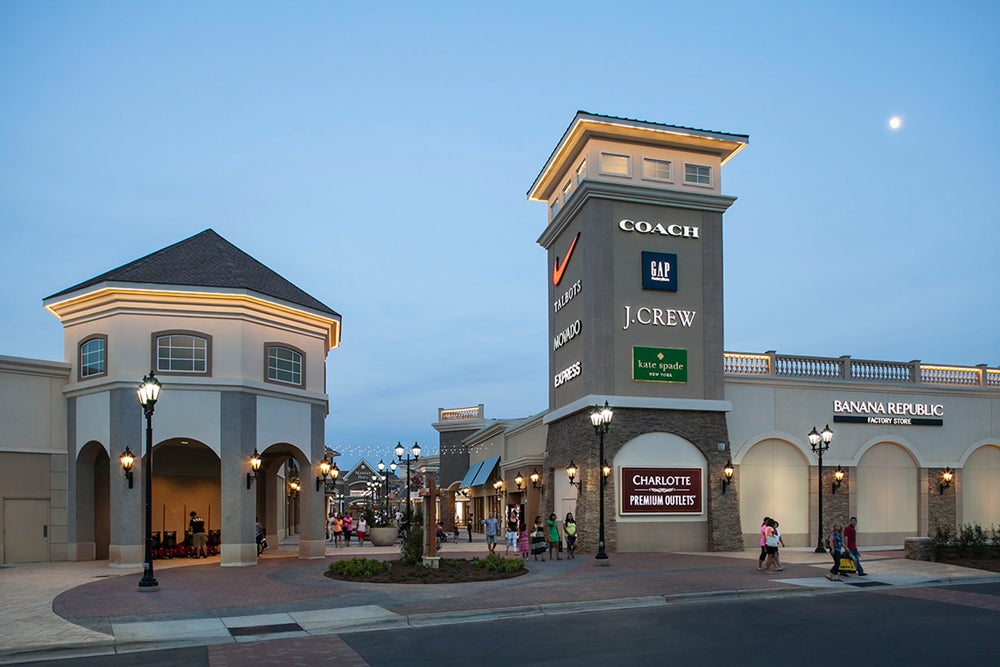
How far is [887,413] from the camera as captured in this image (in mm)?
35969

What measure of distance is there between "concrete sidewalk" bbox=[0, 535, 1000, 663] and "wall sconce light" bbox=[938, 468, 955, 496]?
10.4m

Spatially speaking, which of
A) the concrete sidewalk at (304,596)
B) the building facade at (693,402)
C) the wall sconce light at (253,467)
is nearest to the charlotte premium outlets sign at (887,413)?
the building facade at (693,402)

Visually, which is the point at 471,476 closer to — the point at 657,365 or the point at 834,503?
the point at 657,365

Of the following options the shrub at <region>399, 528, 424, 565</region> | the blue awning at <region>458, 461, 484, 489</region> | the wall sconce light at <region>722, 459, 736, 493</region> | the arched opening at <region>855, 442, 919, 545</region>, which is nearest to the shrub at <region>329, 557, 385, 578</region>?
the shrub at <region>399, 528, 424, 565</region>

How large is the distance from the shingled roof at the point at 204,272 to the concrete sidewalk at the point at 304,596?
362 inches

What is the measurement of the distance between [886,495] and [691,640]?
83.9 ft

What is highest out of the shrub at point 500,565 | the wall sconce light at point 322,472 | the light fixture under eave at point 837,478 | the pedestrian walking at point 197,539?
the wall sconce light at point 322,472

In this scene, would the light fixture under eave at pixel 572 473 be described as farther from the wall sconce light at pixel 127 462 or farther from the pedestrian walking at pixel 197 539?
the wall sconce light at pixel 127 462

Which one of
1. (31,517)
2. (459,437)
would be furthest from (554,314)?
(459,437)

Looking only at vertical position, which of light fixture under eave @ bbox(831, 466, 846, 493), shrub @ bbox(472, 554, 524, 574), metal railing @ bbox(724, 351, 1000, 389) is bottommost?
shrub @ bbox(472, 554, 524, 574)

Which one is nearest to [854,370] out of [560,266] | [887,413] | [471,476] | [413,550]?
[887,413]

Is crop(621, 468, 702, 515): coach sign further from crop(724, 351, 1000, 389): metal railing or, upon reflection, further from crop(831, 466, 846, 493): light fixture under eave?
crop(831, 466, 846, 493): light fixture under eave

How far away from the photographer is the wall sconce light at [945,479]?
35.8 metres

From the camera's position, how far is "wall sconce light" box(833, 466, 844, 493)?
112ft
